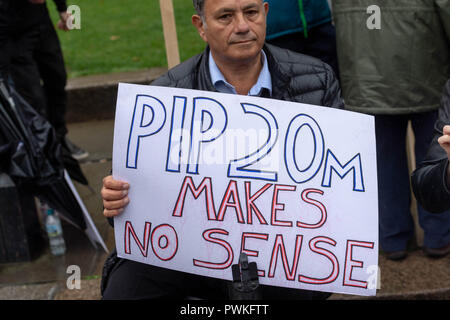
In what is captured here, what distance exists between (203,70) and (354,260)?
0.80 meters

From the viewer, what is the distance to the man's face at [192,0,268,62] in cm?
198

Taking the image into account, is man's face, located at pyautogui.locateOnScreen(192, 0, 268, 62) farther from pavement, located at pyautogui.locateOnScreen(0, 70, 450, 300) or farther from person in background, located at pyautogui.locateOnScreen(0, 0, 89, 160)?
person in background, located at pyautogui.locateOnScreen(0, 0, 89, 160)

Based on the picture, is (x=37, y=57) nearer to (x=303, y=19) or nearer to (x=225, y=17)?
(x=303, y=19)

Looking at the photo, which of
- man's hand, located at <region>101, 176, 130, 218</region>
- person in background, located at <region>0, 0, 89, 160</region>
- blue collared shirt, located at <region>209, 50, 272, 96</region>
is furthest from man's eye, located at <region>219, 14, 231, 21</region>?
person in background, located at <region>0, 0, 89, 160</region>

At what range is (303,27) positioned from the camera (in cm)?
275

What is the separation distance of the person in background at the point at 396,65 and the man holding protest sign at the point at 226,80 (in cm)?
60

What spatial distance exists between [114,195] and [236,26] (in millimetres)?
644

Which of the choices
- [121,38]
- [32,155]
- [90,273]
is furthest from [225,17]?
[121,38]

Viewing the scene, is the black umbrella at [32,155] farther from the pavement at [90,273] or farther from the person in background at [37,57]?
the person in background at [37,57]

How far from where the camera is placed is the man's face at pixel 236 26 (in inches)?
77.8
